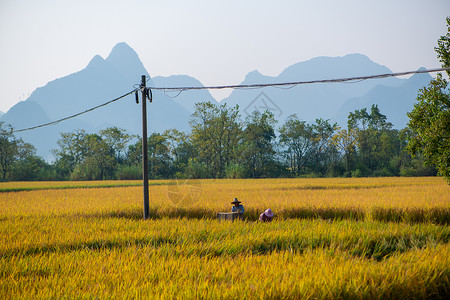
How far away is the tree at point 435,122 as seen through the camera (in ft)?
39.7

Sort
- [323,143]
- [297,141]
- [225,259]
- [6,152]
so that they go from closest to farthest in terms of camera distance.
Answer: [225,259] < [6,152] < [323,143] < [297,141]

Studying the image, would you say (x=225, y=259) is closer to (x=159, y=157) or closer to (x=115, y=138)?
(x=159, y=157)

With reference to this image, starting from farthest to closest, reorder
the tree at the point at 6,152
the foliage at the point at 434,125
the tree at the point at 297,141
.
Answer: the tree at the point at 297,141 → the tree at the point at 6,152 → the foliage at the point at 434,125

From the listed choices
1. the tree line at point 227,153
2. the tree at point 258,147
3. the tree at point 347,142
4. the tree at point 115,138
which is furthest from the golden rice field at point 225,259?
the tree at point 115,138

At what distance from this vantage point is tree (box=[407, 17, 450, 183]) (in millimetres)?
12109

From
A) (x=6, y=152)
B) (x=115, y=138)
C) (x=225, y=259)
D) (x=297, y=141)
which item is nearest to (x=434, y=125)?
(x=225, y=259)

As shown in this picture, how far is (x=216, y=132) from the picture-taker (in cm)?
4259

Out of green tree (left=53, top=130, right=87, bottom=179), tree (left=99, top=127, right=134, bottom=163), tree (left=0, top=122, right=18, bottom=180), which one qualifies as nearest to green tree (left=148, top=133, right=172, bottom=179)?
tree (left=99, top=127, right=134, bottom=163)

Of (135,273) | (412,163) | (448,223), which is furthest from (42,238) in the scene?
(412,163)

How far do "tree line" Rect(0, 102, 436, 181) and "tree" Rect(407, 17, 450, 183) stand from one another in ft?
85.6

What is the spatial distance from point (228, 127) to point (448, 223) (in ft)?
110

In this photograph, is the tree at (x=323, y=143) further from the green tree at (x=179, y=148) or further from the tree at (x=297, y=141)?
the green tree at (x=179, y=148)

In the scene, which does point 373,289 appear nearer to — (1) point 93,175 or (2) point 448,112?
(2) point 448,112

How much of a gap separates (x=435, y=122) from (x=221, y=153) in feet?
105
